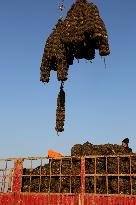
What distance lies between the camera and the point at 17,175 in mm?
10055

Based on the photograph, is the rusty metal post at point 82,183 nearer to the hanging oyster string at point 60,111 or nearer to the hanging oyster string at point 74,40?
the hanging oyster string at point 60,111

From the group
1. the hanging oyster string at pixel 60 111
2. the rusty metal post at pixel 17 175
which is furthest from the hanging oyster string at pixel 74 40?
the rusty metal post at pixel 17 175

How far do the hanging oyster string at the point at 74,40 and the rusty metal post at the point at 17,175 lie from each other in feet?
9.22

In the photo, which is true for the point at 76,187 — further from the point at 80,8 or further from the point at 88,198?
the point at 80,8

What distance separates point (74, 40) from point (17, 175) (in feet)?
15.0

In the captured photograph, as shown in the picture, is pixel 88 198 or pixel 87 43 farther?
pixel 87 43

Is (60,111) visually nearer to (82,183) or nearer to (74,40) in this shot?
(74,40)

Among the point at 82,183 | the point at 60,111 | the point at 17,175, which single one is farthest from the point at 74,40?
the point at 17,175

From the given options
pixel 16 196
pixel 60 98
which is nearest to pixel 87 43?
pixel 60 98

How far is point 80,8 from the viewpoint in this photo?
10.5 m

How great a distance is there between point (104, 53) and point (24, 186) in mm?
4770

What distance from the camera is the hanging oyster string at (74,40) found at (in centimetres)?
971

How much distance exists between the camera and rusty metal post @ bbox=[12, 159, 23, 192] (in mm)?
9891

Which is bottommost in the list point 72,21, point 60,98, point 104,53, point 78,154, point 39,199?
point 39,199
